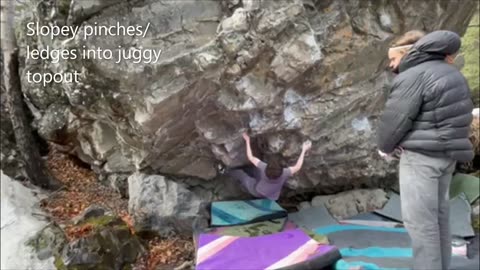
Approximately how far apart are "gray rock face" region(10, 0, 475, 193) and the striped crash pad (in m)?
0.80

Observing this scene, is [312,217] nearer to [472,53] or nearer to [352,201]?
[352,201]

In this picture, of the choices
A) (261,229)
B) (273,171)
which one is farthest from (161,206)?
(273,171)

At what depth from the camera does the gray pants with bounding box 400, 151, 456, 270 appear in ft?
9.96

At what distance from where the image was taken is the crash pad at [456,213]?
14.9 ft

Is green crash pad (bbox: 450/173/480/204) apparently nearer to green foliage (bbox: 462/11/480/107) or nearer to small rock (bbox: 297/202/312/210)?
small rock (bbox: 297/202/312/210)

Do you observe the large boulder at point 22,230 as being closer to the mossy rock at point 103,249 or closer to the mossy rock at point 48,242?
the mossy rock at point 48,242

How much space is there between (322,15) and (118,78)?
1.91 m

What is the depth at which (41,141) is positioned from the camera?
19.7 feet

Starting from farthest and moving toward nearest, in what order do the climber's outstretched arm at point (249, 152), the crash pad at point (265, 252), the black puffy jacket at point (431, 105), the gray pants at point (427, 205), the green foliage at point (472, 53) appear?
1. the green foliage at point (472, 53)
2. the climber's outstretched arm at point (249, 152)
3. the crash pad at point (265, 252)
4. the gray pants at point (427, 205)
5. the black puffy jacket at point (431, 105)

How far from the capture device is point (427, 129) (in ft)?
9.79

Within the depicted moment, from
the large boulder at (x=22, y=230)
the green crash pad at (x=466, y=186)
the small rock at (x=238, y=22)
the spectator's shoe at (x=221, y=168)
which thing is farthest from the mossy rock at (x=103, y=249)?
the green crash pad at (x=466, y=186)

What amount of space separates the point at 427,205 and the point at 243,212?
2.09 meters

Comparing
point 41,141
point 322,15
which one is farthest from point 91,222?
point 322,15

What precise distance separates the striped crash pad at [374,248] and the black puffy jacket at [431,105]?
121cm
